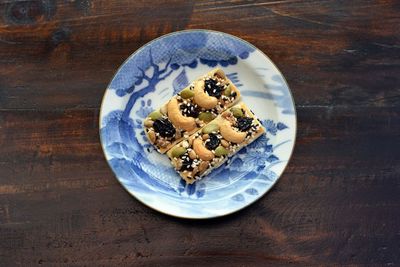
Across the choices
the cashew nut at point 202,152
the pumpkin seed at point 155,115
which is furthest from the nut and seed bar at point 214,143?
the pumpkin seed at point 155,115

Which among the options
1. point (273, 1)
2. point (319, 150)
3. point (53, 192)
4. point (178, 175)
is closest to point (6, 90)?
point (53, 192)

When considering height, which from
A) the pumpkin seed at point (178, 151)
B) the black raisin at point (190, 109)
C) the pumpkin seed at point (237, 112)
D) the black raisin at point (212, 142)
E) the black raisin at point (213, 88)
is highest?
the black raisin at point (213, 88)

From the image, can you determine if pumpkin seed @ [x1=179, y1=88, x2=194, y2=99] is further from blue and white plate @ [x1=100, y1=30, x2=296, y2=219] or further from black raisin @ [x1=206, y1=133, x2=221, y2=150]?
black raisin @ [x1=206, y1=133, x2=221, y2=150]

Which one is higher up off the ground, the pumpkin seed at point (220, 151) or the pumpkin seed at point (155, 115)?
the pumpkin seed at point (155, 115)

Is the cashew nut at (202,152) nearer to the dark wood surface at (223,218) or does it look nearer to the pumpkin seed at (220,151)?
the pumpkin seed at (220,151)

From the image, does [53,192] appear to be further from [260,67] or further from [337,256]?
[337,256]

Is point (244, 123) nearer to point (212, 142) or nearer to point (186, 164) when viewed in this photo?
point (212, 142)

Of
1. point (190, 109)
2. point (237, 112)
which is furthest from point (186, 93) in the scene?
point (237, 112)
